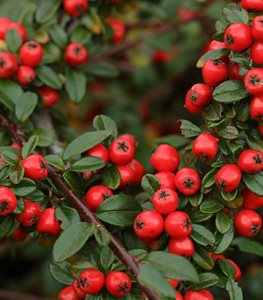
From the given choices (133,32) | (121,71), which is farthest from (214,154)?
(121,71)

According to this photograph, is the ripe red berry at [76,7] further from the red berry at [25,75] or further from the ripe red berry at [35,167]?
the ripe red berry at [35,167]

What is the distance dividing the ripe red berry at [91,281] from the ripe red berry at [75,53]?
1202mm

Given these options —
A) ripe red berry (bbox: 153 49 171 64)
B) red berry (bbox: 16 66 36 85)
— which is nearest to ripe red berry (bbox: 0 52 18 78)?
red berry (bbox: 16 66 36 85)

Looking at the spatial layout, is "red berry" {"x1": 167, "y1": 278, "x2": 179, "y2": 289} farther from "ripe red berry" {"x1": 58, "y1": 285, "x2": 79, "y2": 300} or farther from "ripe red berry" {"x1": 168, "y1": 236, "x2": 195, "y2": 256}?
"ripe red berry" {"x1": 58, "y1": 285, "x2": 79, "y2": 300}

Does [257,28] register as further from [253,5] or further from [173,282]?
[173,282]

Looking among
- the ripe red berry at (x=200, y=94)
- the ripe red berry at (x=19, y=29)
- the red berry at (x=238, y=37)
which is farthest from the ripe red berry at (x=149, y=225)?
the ripe red berry at (x=19, y=29)

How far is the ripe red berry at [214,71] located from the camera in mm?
2010

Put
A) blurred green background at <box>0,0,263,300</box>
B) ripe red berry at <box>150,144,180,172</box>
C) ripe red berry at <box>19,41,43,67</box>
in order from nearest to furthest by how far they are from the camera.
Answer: ripe red berry at <box>150,144,180,172</box>
ripe red berry at <box>19,41,43,67</box>
blurred green background at <box>0,0,263,300</box>

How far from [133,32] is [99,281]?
2404mm

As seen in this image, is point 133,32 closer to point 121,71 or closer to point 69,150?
point 121,71

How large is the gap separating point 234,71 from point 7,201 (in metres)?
0.94

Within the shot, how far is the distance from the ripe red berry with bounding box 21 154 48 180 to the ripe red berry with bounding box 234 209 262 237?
730 mm

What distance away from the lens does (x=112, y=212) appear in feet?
6.66

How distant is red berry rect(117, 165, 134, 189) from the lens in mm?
2204
